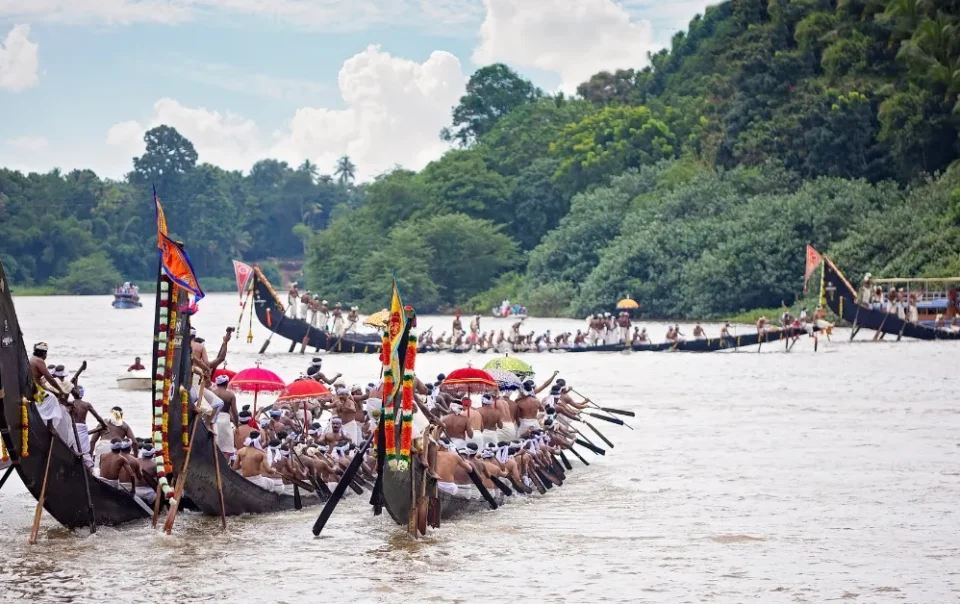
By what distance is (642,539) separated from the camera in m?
14.9

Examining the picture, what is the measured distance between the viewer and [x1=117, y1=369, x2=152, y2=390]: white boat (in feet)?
95.6

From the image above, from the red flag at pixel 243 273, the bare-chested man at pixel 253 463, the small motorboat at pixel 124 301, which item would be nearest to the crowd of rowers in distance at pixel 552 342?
the red flag at pixel 243 273

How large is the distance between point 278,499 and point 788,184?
42998mm

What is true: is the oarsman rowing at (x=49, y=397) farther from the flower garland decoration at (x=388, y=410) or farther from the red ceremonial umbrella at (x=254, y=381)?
the red ceremonial umbrella at (x=254, y=381)

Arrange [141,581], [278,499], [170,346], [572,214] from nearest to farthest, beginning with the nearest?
[141,581] → [170,346] → [278,499] → [572,214]

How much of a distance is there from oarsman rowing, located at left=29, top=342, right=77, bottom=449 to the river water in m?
1.16

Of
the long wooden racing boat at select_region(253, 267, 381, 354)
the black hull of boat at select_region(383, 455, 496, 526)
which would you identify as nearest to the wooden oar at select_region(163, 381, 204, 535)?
the black hull of boat at select_region(383, 455, 496, 526)

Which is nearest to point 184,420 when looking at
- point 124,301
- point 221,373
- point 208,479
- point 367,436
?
point 208,479

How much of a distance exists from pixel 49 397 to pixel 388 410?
3.47 meters

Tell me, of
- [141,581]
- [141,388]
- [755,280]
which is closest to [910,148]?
[755,280]

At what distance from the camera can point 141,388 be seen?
29.1 meters

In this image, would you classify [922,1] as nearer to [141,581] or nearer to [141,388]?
[141,388]

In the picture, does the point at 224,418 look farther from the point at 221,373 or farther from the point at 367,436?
the point at 367,436

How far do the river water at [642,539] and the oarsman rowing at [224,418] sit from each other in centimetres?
88
